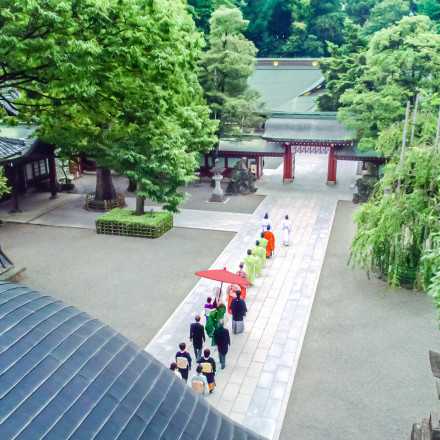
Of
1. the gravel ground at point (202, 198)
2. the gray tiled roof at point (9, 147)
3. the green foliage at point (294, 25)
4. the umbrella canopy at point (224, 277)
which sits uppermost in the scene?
the green foliage at point (294, 25)

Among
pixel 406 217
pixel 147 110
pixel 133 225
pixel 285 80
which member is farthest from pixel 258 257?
pixel 285 80

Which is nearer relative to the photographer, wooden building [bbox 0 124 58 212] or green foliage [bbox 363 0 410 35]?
wooden building [bbox 0 124 58 212]

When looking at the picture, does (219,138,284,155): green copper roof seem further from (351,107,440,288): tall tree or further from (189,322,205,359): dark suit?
(189,322,205,359): dark suit

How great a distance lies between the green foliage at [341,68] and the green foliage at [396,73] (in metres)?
4.10

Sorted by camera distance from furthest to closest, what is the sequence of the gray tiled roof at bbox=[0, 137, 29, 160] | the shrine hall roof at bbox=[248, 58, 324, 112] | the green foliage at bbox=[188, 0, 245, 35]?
Answer: the green foliage at bbox=[188, 0, 245, 35]
the shrine hall roof at bbox=[248, 58, 324, 112]
the gray tiled roof at bbox=[0, 137, 29, 160]

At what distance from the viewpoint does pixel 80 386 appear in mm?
5207

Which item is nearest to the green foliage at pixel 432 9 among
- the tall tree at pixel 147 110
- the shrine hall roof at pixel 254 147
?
the shrine hall roof at pixel 254 147

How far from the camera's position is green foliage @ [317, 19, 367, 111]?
2992 cm

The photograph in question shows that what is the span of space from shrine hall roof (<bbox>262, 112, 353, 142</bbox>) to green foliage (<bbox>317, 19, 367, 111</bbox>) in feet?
9.11

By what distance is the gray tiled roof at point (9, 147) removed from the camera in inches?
755

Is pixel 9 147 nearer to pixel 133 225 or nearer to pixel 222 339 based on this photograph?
pixel 133 225

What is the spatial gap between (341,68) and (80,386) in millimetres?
29239

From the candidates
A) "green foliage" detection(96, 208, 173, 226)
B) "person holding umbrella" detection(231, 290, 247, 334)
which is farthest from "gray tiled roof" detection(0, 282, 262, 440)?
"green foliage" detection(96, 208, 173, 226)

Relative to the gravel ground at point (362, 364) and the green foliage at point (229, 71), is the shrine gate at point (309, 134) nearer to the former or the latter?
the green foliage at point (229, 71)
